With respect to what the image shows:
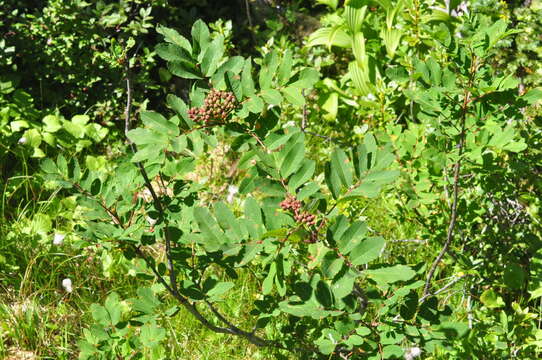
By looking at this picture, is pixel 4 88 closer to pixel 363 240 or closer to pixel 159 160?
pixel 159 160

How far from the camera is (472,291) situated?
2.22m

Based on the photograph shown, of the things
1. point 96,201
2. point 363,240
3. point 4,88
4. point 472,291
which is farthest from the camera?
point 4,88

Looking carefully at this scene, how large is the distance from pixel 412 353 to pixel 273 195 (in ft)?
2.81

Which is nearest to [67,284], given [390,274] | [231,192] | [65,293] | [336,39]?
[65,293]

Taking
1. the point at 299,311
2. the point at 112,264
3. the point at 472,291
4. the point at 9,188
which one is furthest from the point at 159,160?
the point at 9,188

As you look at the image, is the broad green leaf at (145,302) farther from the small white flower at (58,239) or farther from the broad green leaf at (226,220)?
the small white flower at (58,239)

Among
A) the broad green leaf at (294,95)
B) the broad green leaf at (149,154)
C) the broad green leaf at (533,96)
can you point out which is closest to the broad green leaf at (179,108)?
the broad green leaf at (149,154)

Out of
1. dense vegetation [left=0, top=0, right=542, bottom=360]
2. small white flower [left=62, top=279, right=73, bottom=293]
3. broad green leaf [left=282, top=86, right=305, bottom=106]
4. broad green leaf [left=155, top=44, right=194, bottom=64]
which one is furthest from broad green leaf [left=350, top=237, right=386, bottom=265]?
small white flower [left=62, top=279, right=73, bottom=293]

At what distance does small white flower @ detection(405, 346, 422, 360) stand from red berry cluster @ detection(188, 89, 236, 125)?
3.29 feet

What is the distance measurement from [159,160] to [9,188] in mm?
1766

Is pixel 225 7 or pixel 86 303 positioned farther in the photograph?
pixel 225 7

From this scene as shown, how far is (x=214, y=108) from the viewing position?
4.30 feet

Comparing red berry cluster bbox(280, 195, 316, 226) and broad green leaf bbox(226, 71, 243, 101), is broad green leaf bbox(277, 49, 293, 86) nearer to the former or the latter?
broad green leaf bbox(226, 71, 243, 101)

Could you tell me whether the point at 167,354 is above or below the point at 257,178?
below
